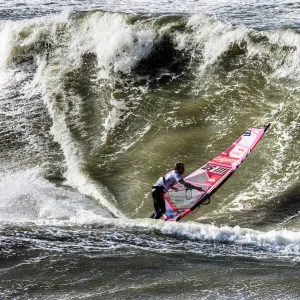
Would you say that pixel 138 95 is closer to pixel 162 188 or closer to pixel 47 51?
pixel 47 51

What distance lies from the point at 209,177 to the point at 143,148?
2472 millimetres

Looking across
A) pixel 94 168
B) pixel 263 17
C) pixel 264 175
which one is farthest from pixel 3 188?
pixel 263 17

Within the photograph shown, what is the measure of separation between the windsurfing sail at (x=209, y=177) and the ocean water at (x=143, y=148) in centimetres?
26

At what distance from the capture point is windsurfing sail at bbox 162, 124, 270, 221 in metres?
11.7

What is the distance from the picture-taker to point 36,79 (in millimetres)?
19641

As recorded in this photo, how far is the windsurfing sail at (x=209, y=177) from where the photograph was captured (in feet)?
38.5

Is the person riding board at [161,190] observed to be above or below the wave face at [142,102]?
below

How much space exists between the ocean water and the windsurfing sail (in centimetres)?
26

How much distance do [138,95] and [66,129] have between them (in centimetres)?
270

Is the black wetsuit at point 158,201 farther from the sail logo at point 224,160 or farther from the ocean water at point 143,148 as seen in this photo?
the sail logo at point 224,160

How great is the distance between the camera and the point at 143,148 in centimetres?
1469

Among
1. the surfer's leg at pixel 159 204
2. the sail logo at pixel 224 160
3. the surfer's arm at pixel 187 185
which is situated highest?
the sail logo at pixel 224 160

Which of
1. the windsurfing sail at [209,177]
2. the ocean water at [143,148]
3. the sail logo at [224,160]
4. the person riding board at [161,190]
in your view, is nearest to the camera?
the ocean water at [143,148]

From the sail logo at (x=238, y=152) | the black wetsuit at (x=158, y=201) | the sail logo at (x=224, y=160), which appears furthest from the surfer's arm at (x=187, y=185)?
the sail logo at (x=238, y=152)
